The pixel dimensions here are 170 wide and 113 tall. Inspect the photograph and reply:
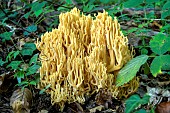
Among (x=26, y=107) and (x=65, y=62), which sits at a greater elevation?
(x=65, y=62)

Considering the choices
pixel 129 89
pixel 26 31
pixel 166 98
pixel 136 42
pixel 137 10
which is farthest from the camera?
pixel 137 10

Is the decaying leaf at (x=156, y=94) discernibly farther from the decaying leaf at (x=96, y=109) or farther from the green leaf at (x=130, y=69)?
the decaying leaf at (x=96, y=109)

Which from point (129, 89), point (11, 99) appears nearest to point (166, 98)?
point (129, 89)

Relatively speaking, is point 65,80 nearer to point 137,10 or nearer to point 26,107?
point 26,107

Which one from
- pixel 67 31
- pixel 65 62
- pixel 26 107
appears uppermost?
pixel 67 31

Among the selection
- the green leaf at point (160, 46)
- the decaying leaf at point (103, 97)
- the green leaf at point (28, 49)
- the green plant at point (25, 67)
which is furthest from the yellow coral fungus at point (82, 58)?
the green leaf at point (28, 49)

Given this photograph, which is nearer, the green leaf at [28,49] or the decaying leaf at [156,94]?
the decaying leaf at [156,94]
